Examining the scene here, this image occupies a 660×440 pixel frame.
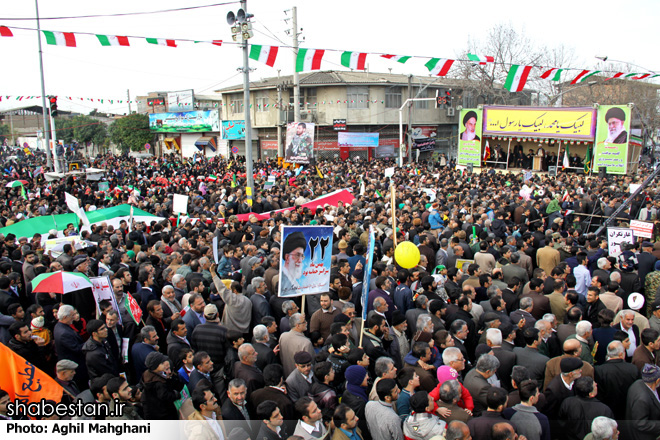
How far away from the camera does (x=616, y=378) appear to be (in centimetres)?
460

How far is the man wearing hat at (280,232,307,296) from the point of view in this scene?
5715 mm

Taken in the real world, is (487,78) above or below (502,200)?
above

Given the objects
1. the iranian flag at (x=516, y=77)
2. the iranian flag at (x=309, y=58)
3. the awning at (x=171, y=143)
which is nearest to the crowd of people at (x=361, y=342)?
the iranian flag at (x=309, y=58)

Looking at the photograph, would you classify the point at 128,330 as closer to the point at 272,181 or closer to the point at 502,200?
the point at 502,200

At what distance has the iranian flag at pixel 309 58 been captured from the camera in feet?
44.0

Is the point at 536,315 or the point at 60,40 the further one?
the point at 60,40

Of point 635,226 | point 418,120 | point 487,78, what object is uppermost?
point 487,78

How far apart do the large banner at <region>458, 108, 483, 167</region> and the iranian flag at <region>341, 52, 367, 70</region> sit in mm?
16712

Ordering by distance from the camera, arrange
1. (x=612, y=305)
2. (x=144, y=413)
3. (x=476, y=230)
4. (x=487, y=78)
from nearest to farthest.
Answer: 1. (x=144, y=413)
2. (x=612, y=305)
3. (x=476, y=230)
4. (x=487, y=78)

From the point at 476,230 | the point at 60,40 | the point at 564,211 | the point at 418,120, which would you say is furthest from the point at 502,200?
the point at 418,120

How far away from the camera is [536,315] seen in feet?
21.1

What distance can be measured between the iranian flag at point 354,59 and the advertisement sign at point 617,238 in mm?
8043

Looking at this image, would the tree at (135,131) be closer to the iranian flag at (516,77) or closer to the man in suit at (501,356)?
the iranian flag at (516,77)

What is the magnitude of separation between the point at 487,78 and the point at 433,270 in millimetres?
33140
